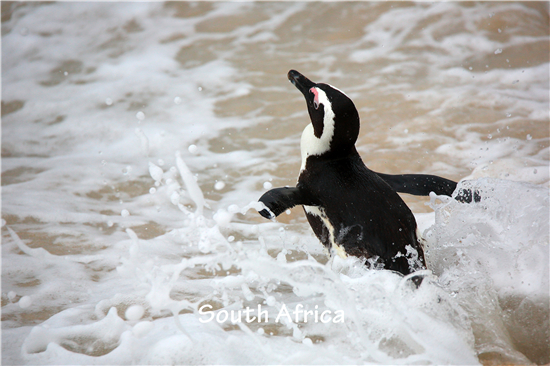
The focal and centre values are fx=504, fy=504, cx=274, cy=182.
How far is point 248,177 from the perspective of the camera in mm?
3285

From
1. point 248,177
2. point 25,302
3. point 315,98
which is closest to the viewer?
point 315,98

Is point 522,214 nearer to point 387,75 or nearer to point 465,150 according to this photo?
point 465,150

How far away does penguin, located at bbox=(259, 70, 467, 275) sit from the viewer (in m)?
1.80

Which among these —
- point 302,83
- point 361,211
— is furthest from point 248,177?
point 361,211

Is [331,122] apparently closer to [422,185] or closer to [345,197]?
[345,197]

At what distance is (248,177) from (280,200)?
148cm

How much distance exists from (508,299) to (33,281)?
196 centimetres

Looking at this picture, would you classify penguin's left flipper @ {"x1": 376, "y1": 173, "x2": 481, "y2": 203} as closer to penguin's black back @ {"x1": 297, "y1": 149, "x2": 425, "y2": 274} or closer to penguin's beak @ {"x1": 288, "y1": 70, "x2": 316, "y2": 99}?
penguin's black back @ {"x1": 297, "y1": 149, "x2": 425, "y2": 274}

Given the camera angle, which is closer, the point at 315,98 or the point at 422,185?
the point at 315,98

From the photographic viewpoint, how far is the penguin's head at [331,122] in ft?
6.16

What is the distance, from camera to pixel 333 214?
1.90 meters

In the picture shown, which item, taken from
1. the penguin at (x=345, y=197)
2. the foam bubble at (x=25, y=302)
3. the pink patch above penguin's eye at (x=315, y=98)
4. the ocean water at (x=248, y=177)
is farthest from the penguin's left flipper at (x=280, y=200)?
the foam bubble at (x=25, y=302)

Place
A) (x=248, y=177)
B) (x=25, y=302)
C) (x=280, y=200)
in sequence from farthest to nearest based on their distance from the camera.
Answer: (x=248, y=177), (x=25, y=302), (x=280, y=200)

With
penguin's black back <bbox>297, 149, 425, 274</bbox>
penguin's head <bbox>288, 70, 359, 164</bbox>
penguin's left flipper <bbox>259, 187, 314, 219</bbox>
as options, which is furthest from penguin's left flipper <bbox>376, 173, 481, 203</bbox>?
penguin's left flipper <bbox>259, 187, 314, 219</bbox>
